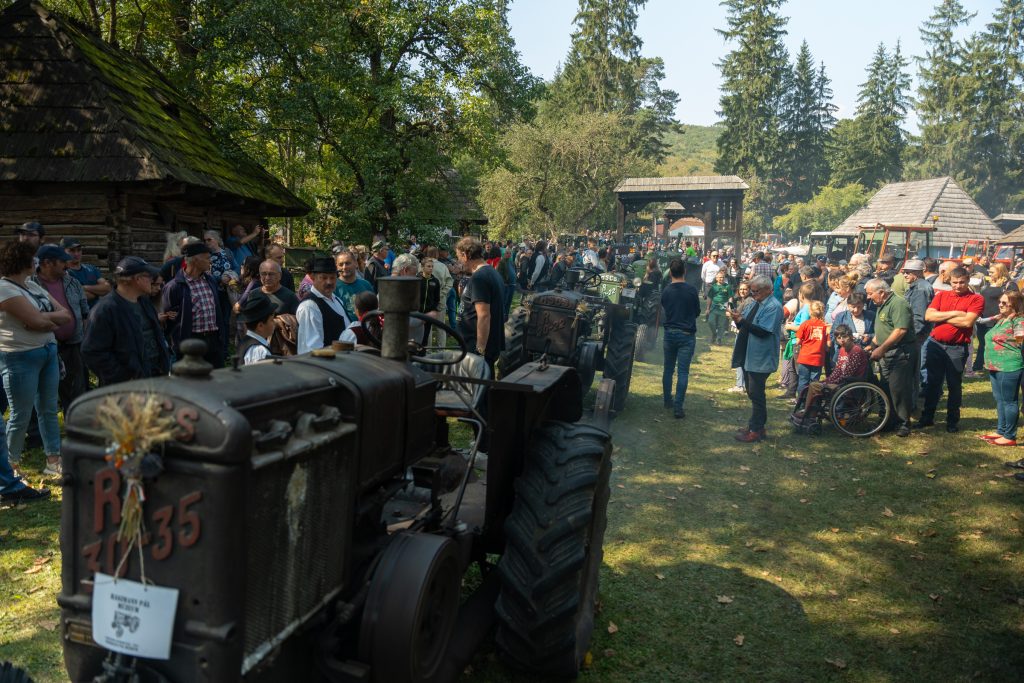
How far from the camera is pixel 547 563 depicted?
312 cm

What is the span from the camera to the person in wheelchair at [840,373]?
8250 millimetres

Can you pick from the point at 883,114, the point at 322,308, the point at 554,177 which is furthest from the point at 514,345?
the point at 883,114

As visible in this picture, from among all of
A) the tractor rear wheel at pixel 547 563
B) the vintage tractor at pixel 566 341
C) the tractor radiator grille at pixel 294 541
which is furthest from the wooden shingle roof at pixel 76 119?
the tractor radiator grille at pixel 294 541

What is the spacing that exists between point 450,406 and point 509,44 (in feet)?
56.3

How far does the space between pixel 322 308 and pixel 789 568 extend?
13.5 feet

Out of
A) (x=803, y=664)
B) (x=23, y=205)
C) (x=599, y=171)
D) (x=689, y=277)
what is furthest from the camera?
(x=599, y=171)

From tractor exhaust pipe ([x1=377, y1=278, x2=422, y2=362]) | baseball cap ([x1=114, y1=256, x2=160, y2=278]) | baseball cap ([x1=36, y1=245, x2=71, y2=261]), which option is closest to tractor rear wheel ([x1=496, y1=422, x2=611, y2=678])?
tractor exhaust pipe ([x1=377, y1=278, x2=422, y2=362])

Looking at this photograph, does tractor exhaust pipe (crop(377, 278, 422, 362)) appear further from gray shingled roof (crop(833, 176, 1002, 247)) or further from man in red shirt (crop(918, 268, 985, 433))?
gray shingled roof (crop(833, 176, 1002, 247))

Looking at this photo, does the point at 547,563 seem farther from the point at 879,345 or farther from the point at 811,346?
the point at 879,345

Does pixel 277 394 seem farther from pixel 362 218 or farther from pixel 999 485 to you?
pixel 362 218

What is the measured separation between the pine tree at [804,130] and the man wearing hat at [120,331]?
7325cm

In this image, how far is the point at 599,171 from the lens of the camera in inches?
1577

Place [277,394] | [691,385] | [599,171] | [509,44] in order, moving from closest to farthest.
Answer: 1. [277,394]
2. [691,385]
3. [509,44]
4. [599,171]

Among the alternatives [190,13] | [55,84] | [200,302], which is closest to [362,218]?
[190,13]
